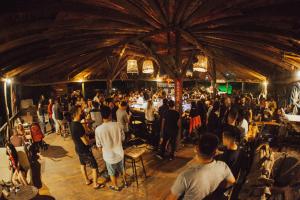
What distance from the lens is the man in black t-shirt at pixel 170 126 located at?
632 cm

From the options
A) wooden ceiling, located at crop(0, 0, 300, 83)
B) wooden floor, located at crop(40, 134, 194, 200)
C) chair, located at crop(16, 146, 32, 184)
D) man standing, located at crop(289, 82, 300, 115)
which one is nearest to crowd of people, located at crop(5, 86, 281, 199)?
wooden floor, located at crop(40, 134, 194, 200)

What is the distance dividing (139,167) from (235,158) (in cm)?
328

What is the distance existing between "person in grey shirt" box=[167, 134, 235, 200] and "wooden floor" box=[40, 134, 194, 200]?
2.55 metres

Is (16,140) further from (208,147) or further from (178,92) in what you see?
(208,147)

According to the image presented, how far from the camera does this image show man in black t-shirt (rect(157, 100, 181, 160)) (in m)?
6.32

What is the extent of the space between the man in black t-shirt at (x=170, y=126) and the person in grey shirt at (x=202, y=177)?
13.1 feet

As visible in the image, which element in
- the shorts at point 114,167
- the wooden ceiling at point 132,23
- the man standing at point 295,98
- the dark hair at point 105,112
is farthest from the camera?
the man standing at point 295,98

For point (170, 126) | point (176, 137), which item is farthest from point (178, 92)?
point (176, 137)

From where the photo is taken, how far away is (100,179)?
529 cm

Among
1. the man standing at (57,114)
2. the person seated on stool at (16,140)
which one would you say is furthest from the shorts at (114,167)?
the man standing at (57,114)

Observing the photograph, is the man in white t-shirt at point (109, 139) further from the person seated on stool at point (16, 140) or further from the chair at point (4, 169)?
the person seated on stool at point (16, 140)

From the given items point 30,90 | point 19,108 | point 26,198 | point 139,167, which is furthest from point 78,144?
point 30,90

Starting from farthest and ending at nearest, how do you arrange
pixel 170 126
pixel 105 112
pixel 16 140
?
1. pixel 170 126
2. pixel 16 140
3. pixel 105 112

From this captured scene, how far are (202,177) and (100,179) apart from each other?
3815 millimetres
